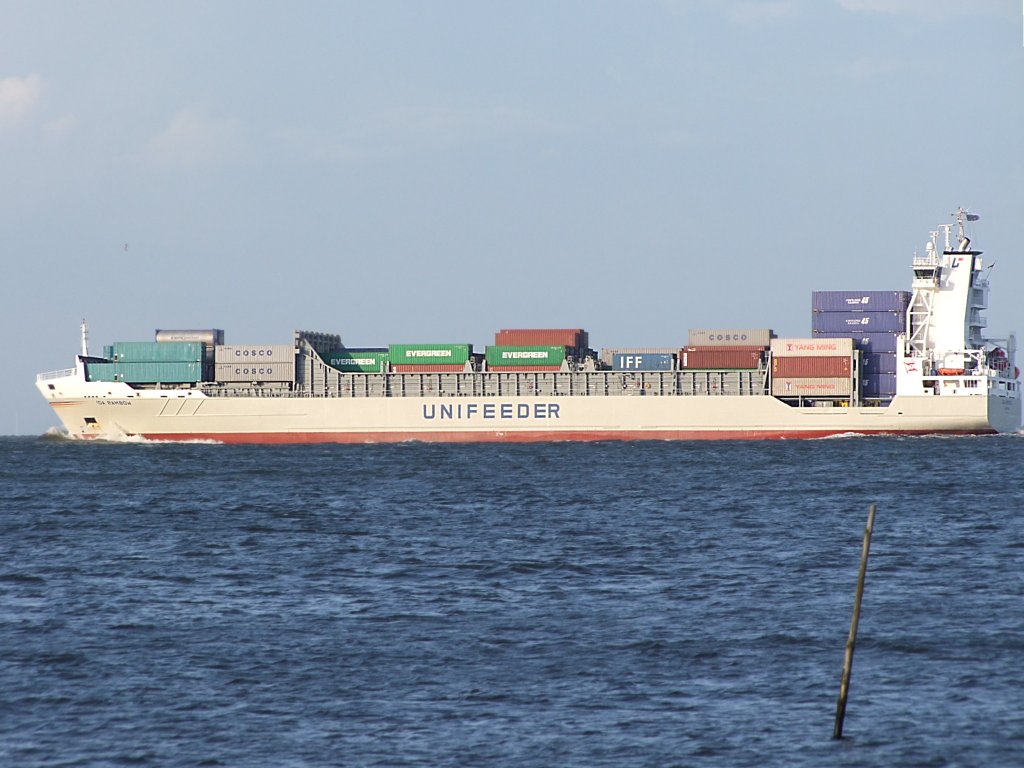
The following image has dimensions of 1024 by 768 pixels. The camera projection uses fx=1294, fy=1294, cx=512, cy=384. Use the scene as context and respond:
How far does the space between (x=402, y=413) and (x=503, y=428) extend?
6.65 metres

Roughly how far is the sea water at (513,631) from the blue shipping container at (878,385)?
35.6 m

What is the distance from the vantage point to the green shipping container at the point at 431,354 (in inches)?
3359

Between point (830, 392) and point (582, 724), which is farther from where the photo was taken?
point (830, 392)

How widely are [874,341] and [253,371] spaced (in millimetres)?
40027

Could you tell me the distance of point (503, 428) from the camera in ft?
275

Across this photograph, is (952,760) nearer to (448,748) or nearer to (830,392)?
(448,748)

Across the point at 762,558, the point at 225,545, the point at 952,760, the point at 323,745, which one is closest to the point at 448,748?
the point at 323,745

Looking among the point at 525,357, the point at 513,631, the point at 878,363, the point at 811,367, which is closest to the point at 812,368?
the point at 811,367

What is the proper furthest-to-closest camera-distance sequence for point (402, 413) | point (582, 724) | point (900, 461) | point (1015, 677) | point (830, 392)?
point (402, 413)
point (830, 392)
point (900, 461)
point (1015, 677)
point (582, 724)

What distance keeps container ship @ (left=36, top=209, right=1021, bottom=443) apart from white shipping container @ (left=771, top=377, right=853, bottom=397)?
8cm

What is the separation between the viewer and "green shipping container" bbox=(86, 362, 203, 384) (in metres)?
84.8

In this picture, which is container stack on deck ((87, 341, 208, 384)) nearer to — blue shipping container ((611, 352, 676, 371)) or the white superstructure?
blue shipping container ((611, 352, 676, 371))

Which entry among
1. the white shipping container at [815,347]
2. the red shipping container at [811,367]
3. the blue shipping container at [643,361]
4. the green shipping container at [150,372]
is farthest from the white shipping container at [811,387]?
the green shipping container at [150,372]

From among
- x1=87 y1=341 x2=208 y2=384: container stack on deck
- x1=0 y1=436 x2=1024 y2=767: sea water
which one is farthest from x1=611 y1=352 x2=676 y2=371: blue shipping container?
x1=0 y1=436 x2=1024 y2=767: sea water
